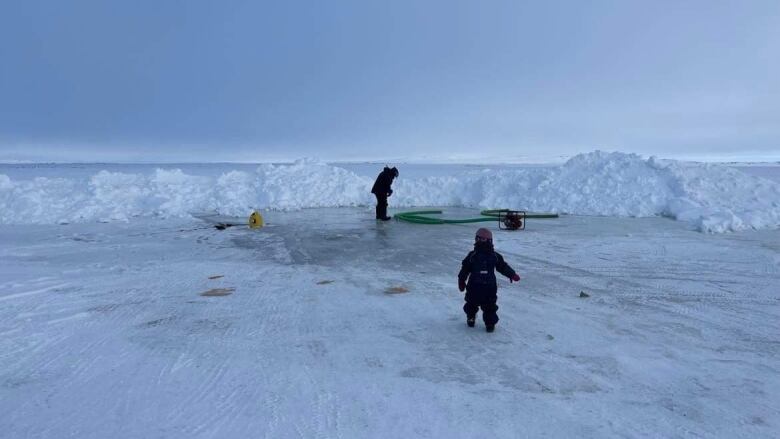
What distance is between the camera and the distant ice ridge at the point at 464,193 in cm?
1585

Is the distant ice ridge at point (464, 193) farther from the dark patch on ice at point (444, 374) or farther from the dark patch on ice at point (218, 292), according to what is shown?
the dark patch on ice at point (444, 374)

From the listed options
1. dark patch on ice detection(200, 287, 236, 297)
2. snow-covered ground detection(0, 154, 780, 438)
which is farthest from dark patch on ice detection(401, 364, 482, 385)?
dark patch on ice detection(200, 287, 236, 297)

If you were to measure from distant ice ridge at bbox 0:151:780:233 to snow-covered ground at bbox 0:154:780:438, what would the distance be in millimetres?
3547

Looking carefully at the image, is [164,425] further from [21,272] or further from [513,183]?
[513,183]

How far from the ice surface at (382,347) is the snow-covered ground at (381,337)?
0.02 meters

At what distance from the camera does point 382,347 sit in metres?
5.16

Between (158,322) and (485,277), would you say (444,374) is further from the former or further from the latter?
(158,322)

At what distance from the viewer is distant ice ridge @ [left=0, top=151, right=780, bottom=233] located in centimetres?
1585

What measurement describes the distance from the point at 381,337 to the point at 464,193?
55.5 ft

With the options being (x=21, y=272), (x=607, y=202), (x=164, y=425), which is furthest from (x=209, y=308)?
(x=607, y=202)

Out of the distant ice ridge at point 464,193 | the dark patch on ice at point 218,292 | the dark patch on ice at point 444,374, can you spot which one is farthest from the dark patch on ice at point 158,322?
the distant ice ridge at point 464,193

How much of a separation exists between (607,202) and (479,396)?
14856 mm

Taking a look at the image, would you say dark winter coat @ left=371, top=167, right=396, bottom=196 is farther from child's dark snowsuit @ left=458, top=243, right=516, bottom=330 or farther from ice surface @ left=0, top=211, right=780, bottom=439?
child's dark snowsuit @ left=458, top=243, right=516, bottom=330

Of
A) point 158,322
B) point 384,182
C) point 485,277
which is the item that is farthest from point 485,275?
point 384,182
